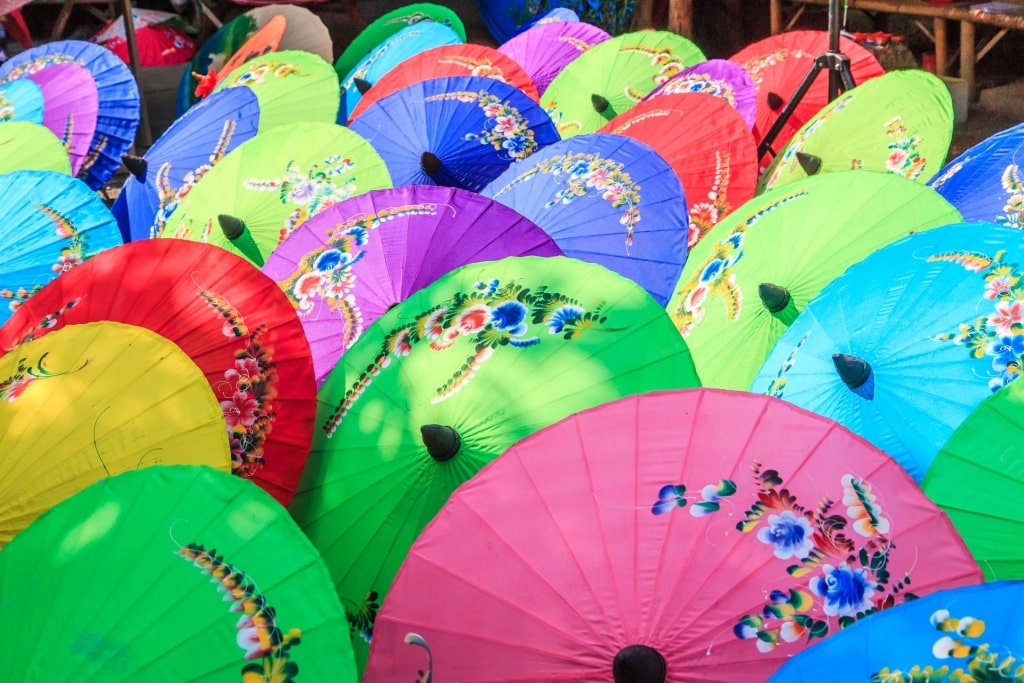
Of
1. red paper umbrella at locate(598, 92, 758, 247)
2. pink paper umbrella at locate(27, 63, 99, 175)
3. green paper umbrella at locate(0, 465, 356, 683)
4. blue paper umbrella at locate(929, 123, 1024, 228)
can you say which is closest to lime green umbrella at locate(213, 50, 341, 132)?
pink paper umbrella at locate(27, 63, 99, 175)

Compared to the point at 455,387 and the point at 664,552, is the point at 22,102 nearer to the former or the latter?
the point at 455,387

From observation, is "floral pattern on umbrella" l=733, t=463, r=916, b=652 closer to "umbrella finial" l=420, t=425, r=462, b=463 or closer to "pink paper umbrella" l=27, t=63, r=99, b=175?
"umbrella finial" l=420, t=425, r=462, b=463

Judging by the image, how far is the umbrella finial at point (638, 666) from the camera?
1493mm

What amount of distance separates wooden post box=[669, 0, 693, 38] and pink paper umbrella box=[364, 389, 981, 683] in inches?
238

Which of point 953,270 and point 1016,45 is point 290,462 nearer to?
point 953,270

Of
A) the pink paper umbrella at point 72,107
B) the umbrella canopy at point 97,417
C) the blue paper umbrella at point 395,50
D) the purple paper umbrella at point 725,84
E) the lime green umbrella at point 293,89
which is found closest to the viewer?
the umbrella canopy at point 97,417

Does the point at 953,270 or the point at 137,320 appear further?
the point at 137,320

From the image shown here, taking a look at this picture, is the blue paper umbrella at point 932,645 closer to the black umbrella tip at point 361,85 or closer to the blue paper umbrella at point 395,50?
the black umbrella tip at point 361,85

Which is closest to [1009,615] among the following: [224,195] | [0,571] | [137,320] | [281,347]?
[0,571]

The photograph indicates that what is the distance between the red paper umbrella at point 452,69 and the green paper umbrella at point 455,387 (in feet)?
9.72

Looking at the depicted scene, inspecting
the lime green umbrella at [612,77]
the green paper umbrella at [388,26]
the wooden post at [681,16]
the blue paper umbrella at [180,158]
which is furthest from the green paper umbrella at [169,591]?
the wooden post at [681,16]

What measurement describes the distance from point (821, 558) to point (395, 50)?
16.9 feet

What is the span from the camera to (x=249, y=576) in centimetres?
178

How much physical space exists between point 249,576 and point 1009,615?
3.70 ft
